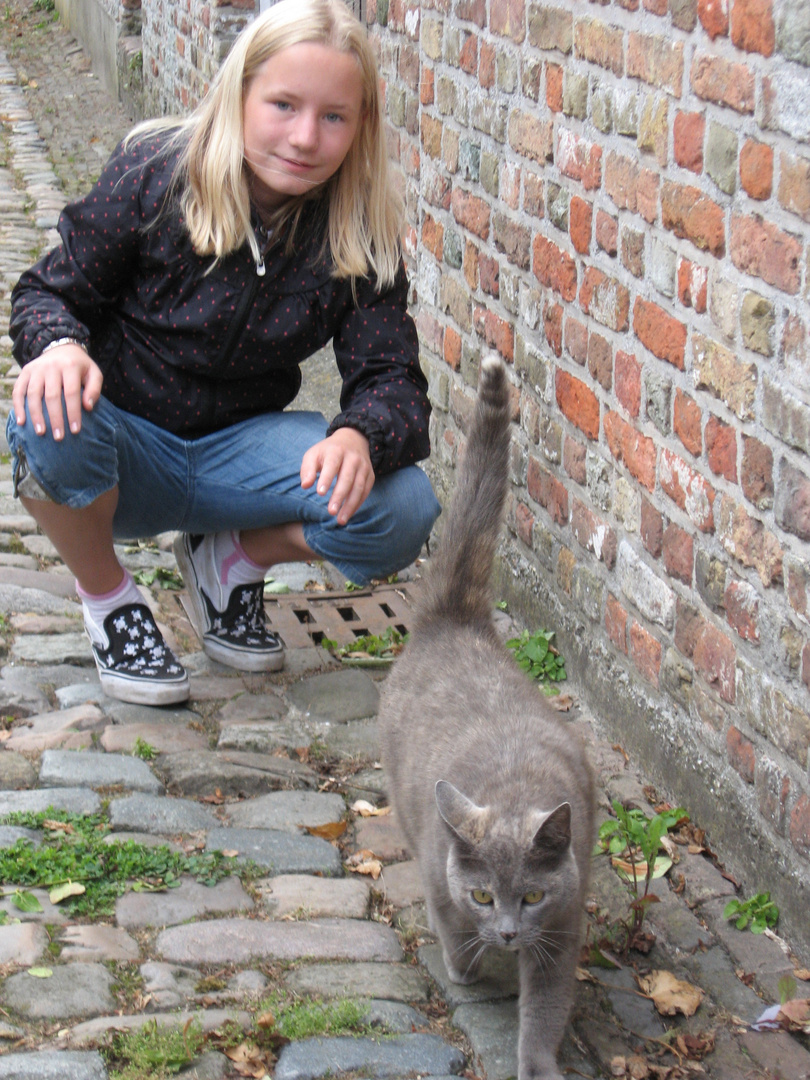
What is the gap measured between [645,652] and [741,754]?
519mm

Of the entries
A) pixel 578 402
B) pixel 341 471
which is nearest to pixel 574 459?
pixel 578 402

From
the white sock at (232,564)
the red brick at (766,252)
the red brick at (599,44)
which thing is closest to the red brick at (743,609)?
the red brick at (766,252)

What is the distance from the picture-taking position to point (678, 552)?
3107 mm

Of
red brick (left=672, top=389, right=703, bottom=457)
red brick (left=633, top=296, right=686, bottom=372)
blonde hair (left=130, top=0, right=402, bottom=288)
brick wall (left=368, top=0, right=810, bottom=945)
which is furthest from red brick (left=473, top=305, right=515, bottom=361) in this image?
red brick (left=672, top=389, right=703, bottom=457)

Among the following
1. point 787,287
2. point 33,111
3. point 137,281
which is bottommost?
point 33,111

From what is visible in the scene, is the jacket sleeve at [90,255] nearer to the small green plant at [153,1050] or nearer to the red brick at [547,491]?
the red brick at [547,491]

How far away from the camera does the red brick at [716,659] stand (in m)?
2.89

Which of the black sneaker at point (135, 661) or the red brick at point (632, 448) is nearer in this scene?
the red brick at point (632, 448)

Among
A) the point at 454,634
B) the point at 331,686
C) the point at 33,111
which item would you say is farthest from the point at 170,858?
the point at 33,111

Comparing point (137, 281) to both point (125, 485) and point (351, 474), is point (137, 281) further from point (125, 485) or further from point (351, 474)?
point (351, 474)

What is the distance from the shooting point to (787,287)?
99.7 inches

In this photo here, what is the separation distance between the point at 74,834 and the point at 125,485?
43.8 inches

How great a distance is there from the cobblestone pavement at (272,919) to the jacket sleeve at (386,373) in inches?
32.5

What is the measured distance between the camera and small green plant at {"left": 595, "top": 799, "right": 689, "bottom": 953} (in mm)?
2717
